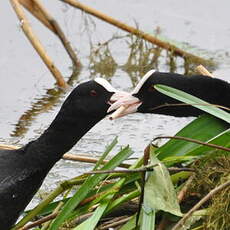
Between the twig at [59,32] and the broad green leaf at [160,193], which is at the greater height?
the broad green leaf at [160,193]

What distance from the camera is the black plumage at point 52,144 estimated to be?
6.30 meters

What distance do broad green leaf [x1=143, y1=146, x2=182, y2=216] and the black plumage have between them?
Result: 51.0 inches

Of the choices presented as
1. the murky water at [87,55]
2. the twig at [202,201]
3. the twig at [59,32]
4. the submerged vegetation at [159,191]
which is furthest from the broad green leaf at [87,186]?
the twig at [59,32]

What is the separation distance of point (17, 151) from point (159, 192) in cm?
156

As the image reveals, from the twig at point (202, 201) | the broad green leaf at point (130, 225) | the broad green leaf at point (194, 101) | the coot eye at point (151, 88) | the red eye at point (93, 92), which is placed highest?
the broad green leaf at point (194, 101)

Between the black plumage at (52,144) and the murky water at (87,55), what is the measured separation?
4.61ft

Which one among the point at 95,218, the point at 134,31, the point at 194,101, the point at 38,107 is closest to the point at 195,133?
the point at 194,101

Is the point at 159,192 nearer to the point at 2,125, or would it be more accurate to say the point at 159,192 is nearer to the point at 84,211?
the point at 84,211

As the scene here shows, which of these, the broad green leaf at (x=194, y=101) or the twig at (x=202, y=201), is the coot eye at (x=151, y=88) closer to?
the broad green leaf at (x=194, y=101)

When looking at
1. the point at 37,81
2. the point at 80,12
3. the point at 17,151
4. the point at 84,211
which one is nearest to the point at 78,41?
the point at 80,12

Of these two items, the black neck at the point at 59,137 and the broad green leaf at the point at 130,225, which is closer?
the broad green leaf at the point at 130,225

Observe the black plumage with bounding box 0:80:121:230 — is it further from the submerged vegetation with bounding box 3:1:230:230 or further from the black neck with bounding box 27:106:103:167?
the submerged vegetation with bounding box 3:1:230:230

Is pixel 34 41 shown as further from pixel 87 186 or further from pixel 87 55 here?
pixel 87 186

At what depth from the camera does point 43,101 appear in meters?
9.73
